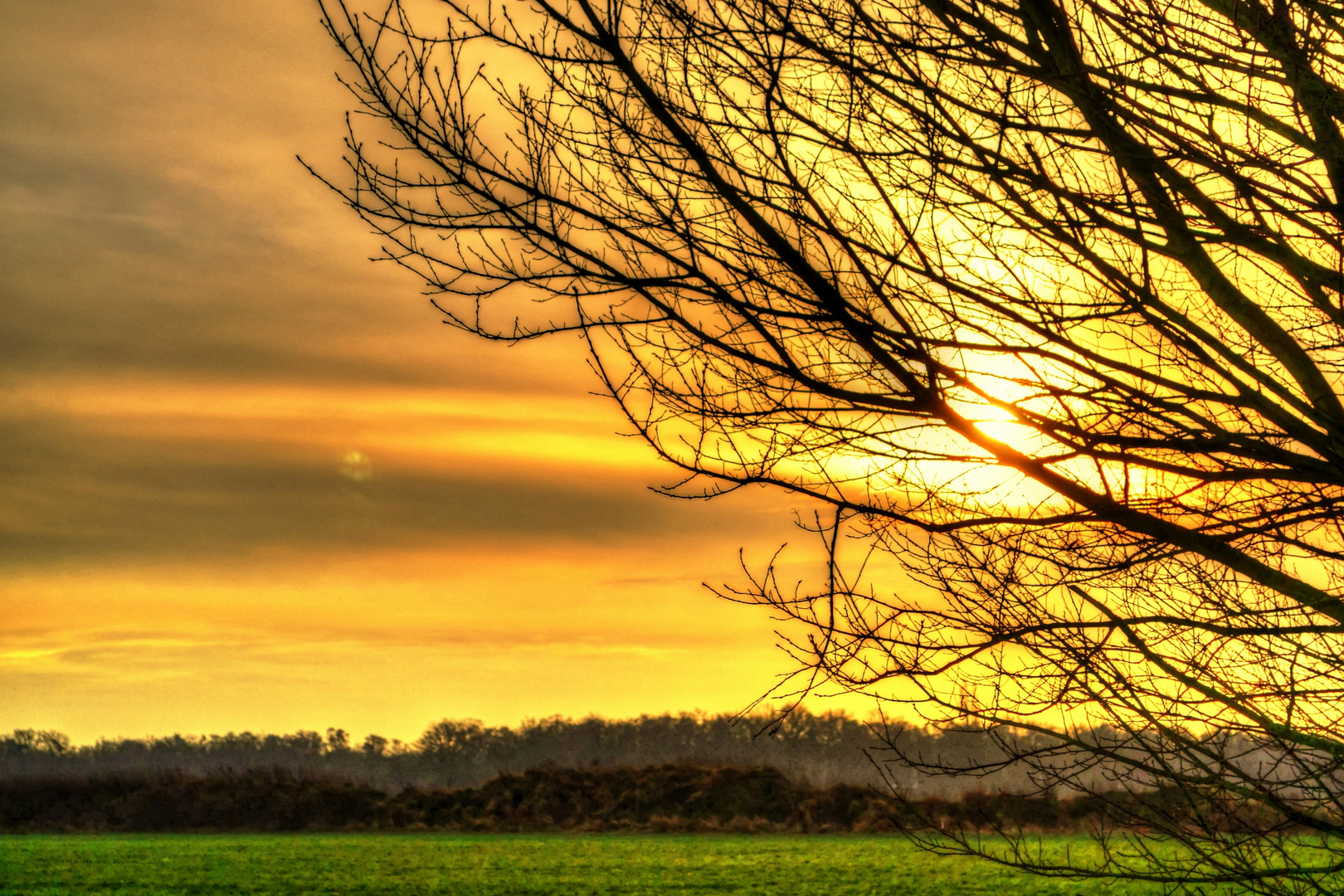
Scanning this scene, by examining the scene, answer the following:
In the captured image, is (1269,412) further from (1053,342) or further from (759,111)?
(759,111)

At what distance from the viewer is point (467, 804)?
39.5 metres

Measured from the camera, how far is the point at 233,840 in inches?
1291

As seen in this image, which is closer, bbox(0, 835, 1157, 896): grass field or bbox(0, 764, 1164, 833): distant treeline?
bbox(0, 835, 1157, 896): grass field

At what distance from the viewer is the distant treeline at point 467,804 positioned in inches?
1492

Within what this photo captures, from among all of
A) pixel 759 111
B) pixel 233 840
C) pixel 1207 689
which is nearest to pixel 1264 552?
pixel 1207 689

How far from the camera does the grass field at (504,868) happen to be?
19.9m

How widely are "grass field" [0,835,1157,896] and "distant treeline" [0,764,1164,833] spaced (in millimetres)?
4988

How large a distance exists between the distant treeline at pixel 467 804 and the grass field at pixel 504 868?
4988mm

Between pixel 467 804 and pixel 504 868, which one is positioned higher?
pixel 504 868

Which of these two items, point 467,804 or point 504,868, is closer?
point 504,868

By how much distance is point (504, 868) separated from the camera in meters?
23.7

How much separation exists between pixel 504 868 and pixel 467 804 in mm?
16680

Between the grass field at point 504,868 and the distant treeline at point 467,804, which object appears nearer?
the grass field at point 504,868

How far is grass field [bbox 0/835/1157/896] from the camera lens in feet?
65.3
